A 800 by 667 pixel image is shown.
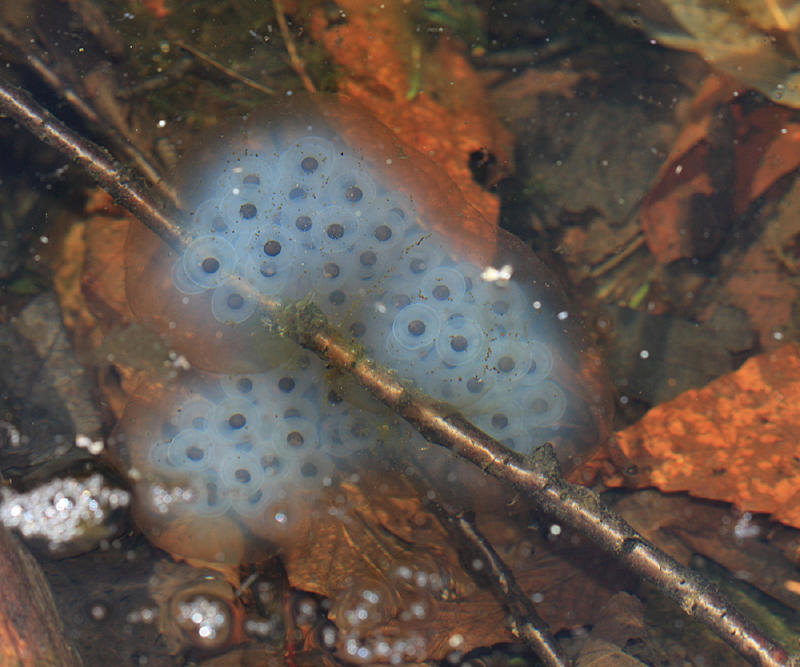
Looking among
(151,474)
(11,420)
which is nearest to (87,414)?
(11,420)

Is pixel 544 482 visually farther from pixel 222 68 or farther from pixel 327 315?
pixel 222 68

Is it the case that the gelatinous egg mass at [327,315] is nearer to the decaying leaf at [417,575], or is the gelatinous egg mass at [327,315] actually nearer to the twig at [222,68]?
the decaying leaf at [417,575]

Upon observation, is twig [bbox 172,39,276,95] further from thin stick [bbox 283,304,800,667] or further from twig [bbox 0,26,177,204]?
thin stick [bbox 283,304,800,667]

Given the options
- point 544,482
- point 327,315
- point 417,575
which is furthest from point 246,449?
point 544,482

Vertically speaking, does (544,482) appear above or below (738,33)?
below

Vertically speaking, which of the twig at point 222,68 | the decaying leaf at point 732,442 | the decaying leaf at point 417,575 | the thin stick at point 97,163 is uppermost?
the twig at point 222,68

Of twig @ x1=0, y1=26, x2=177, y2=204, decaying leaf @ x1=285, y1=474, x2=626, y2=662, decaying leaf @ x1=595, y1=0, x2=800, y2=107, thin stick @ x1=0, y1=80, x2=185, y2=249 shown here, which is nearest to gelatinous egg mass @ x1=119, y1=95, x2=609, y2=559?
thin stick @ x1=0, y1=80, x2=185, y2=249

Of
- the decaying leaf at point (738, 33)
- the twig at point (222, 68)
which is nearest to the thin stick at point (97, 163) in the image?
the twig at point (222, 68)

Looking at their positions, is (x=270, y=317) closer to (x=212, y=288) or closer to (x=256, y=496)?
(x=212, y=288)

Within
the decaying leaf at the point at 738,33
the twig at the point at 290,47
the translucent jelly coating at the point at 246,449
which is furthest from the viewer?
the twig at the point at 290,47
